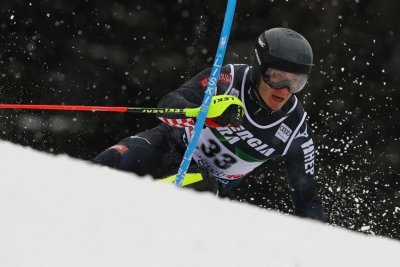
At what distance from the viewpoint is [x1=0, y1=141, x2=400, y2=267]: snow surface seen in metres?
0.95

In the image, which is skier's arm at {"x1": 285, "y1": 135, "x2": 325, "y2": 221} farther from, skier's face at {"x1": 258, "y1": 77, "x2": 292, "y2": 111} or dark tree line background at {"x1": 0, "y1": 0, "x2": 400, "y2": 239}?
dark tree line background at {"x1": 0, "y1": 0, "x2": 400, "y2": 239}

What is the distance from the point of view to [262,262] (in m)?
1.07

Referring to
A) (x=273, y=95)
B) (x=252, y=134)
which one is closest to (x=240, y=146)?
(x=252, y=134)

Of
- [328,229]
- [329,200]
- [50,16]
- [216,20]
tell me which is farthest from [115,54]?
[328,229]

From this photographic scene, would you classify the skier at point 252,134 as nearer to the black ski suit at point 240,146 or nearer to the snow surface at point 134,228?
the black ski suit at point 240,146

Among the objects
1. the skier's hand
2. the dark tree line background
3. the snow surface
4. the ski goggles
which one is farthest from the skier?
the dark tree line background

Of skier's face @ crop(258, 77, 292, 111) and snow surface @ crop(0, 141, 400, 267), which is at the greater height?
snow surface @ crop(0, 141, 400, 267)

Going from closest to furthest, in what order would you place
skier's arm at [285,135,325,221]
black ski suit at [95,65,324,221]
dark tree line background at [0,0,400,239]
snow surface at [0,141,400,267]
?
snow surface at [0,141,400,267], black ski suit at [95,65,324,221], skier's arm at [285,135,325,221], dark tree line background at [0,0,400,239]

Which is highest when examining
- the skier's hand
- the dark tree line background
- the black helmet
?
the black helmet

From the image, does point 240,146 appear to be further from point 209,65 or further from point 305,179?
point 209,65

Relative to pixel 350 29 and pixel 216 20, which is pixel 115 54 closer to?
pixel 216 20

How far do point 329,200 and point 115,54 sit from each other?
2.56 m

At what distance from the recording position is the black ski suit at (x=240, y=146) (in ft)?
9.08

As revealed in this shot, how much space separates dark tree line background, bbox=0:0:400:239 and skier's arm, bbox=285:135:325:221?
6.73 feet
